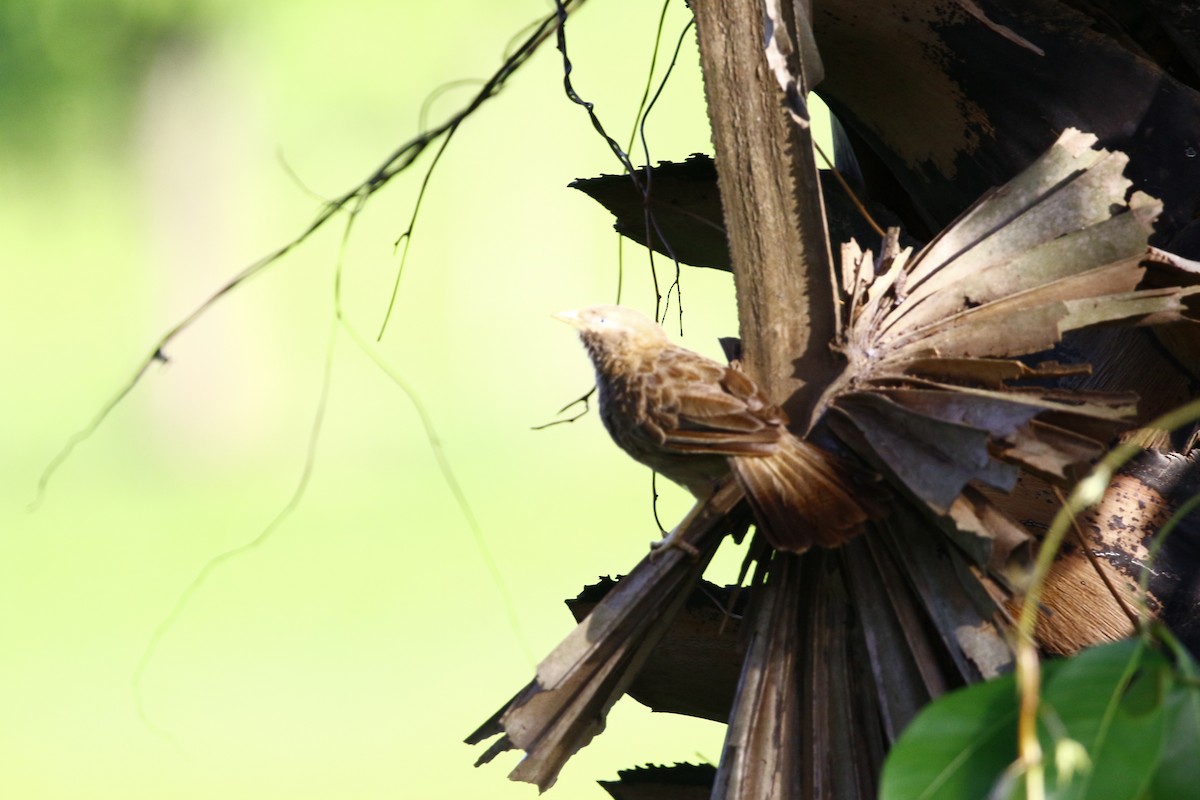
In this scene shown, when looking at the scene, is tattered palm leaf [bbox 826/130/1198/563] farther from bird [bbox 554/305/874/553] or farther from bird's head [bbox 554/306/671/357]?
bird's head [bbox 554/306/671/357]

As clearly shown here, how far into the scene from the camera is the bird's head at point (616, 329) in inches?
39.5

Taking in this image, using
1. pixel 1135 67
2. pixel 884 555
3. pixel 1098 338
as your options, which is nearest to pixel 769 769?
pixel 884 555

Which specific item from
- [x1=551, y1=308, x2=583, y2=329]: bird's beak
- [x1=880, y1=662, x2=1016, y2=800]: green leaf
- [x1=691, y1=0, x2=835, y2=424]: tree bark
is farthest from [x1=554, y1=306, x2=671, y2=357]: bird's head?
[x1=880, y1=662, x2=1016, y2=800]: green leaf

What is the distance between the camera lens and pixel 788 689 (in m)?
0.77

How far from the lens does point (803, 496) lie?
0.72 m

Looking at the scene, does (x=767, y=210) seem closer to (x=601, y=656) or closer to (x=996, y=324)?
(x=996, y=324)

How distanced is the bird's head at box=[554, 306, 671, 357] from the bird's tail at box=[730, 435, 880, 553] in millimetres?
246

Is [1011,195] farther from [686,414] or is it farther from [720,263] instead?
[720,263]

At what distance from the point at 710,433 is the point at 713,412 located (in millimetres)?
14

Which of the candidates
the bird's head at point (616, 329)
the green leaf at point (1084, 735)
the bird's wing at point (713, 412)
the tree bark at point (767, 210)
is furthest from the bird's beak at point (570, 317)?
the green leaf at point (1084, 735)

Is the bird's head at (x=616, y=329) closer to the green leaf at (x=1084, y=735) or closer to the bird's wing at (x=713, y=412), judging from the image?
the bird's wing at (x=713, y=412)

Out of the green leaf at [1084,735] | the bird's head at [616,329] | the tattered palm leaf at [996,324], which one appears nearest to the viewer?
the green leaf at [1084,735]

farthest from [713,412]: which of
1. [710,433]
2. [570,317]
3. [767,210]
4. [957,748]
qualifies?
[957,748]

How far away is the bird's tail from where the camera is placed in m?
0.69
